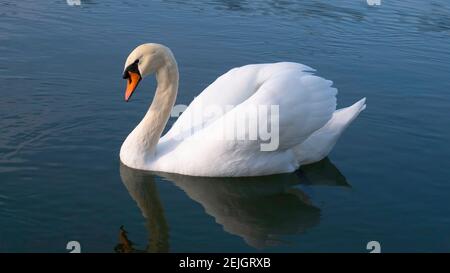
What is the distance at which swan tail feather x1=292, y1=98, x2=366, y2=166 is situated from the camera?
27.6 ft

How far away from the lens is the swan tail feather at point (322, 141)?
8414mm

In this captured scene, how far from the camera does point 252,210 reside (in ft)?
24.3

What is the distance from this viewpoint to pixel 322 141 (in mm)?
8414

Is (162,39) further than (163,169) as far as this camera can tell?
Yes

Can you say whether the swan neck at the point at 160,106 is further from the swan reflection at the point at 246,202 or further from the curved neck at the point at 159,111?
the swan reflection at the point at 246,202

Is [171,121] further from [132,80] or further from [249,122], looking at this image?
[249,122]

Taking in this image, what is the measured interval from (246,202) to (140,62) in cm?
196

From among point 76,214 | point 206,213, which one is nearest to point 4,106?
point 76,214

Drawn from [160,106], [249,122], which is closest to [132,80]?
[160,106]

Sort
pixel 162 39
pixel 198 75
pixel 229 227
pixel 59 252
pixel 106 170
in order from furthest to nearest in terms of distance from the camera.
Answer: pixel 162 39, pixel 198 75, pixel 106 170, pixel 229 227, pixel 59 252

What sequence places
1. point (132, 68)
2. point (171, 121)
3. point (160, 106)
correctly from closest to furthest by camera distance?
point (132, 68) → point (160, 106) → point (171, 121)

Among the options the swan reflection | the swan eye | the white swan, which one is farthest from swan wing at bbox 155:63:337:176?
the swan eye
